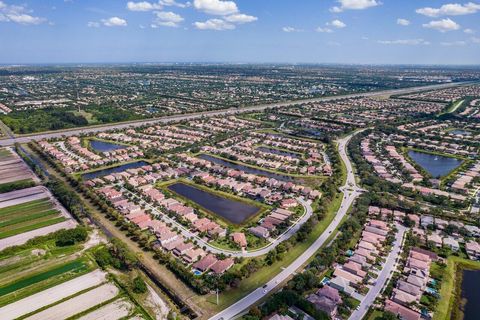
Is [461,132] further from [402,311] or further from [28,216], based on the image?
[28,216]

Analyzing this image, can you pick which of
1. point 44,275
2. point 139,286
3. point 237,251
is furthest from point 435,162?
point 44,275

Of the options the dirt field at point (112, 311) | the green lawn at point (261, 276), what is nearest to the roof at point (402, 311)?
the green lawn at point (261, 276)

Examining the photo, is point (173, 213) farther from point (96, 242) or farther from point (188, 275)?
point (188, 275)

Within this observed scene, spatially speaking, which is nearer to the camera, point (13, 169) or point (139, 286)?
point (139, 286)

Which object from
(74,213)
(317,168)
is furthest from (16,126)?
(317,168)

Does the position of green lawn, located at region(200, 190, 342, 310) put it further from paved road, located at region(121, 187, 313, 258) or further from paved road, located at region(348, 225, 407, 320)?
paved road, located at region(348, 225, 407, 320)

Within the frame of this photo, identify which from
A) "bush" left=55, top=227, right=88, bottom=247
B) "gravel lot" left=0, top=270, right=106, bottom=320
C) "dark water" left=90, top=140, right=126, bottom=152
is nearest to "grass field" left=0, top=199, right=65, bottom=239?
"bush" left=55, top=227, right=88, bottom=247
